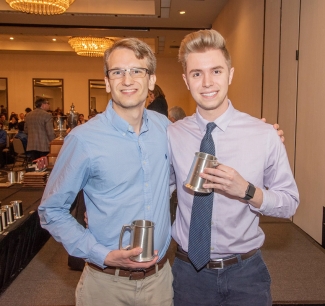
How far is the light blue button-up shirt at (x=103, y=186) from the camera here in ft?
4.76

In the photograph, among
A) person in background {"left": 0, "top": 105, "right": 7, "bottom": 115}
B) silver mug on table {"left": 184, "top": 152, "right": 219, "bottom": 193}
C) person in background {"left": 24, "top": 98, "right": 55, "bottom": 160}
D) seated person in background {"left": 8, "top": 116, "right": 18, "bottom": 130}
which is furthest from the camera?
person in background {"left": 0, "top": 105, "right": 7, "bottom": 115}

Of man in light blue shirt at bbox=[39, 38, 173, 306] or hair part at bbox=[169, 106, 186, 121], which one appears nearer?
man in light blue shirt at bbox=[39, 38, 173, 306]

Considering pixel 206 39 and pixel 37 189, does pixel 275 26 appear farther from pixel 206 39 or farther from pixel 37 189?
pixel 206 39

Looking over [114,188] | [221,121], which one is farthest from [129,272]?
[221,121]

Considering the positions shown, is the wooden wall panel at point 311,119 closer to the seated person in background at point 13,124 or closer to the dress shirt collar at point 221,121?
the dress shirt collar at point 221,121

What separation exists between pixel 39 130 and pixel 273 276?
6136 millimetres

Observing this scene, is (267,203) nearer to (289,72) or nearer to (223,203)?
(223,203)

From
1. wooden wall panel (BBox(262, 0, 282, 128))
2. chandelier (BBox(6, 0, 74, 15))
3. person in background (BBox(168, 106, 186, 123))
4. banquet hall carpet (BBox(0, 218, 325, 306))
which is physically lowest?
banquet hall carpet (BBox(0, 218, 325, 306))

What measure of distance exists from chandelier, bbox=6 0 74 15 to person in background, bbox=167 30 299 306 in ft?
19.5

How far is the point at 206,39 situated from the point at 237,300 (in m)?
0.97

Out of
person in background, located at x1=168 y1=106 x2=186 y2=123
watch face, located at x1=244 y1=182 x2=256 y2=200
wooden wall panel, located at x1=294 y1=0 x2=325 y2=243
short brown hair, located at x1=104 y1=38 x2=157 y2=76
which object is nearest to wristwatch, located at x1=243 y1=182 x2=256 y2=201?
watch face, located at x1=244 y1=182 x2=256 y2=200

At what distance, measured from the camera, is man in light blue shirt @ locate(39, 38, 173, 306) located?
146cm

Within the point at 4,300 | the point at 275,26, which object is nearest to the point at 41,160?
the point at 4,300

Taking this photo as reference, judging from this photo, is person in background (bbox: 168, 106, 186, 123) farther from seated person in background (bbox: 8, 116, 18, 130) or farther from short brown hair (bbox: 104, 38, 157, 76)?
seated person in background (bbox: 8, 116, 18, 130)
